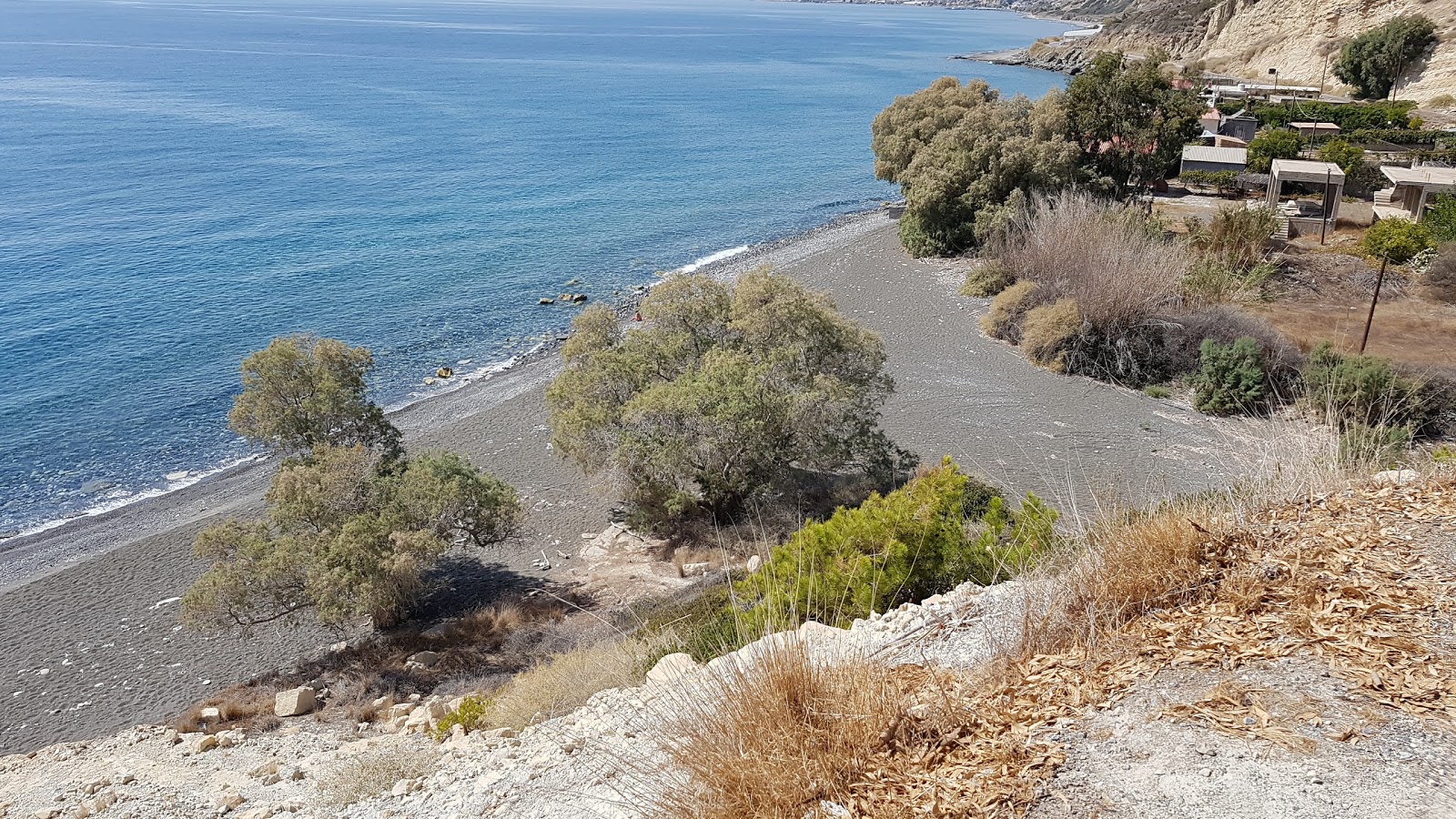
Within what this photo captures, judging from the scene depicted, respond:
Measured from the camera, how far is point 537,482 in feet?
66.0

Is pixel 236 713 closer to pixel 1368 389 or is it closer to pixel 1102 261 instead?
pixel 1368 389

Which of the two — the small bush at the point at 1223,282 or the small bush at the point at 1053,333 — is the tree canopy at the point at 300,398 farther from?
the small bush at the point at 1223,282

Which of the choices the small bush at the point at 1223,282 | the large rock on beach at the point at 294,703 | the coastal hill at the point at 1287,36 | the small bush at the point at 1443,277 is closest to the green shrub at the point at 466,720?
the large rock on beach at the point at 294,703

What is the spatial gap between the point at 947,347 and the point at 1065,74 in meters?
92.1

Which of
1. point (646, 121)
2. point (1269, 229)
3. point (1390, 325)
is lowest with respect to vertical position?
A: point (1390, 325)

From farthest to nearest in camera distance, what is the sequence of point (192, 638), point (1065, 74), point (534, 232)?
point (1065, 74)
point (534, 232)
point (192, 638)

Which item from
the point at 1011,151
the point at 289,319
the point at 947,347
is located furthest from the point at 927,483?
the point at 289,319

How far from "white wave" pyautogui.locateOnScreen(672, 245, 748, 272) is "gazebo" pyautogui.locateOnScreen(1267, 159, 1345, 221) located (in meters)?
20.9

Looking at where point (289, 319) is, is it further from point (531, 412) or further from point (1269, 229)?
point (1269, 229)

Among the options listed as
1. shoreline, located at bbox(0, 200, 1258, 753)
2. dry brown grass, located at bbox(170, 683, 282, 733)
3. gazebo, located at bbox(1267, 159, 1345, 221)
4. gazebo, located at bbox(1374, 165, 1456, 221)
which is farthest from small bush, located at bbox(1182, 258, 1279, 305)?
dry brown grass, located at bbox(170, 683, 282, 733)

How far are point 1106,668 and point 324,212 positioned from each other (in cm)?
4689

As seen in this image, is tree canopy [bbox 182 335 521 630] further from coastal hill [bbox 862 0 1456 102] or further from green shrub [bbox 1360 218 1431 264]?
coastal hill [bbox 862 0 1456 102]

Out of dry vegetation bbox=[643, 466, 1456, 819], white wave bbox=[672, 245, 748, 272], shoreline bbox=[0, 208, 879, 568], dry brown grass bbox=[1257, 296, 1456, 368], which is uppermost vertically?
dry vegetation bbox=[643, 466, 1456, 819]

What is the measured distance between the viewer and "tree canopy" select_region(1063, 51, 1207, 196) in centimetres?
3309
